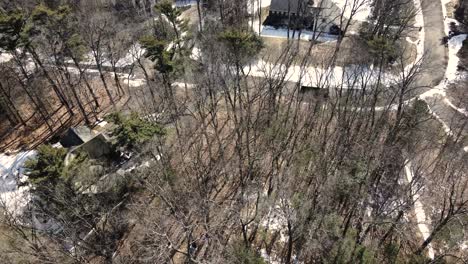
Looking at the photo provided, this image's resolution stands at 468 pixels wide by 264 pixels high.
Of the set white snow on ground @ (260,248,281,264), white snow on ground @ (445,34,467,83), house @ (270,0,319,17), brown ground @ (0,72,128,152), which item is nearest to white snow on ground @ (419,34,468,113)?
white snow on ground @ (445,34,467,83)

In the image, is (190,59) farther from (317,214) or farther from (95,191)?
(317,214)

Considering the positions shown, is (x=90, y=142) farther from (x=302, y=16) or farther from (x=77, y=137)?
(x=302, y=16)

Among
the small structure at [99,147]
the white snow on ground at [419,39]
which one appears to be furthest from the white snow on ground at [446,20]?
the small structure at [99,147]

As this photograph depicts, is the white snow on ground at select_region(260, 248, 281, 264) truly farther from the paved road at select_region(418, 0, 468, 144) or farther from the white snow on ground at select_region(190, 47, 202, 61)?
the white snow on ground at select_region(190, 47, 202, 61)

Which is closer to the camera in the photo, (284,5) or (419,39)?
(419,39)

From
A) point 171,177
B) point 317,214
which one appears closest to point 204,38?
point 171,177

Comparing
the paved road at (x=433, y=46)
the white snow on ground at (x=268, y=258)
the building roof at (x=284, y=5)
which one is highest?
the building roof at (x=284, y=5)

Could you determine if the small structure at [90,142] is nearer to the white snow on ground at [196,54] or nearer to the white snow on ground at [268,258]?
the white snow on ground at [196,54]

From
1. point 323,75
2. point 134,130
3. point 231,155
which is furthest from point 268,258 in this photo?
point 323,75
